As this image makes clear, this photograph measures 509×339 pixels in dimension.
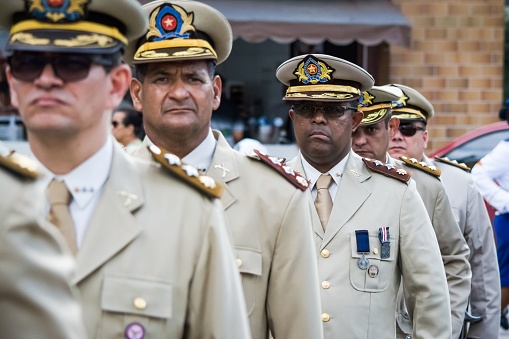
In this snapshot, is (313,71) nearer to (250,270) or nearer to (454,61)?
(250,270)

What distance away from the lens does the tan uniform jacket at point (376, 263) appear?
17.3ft

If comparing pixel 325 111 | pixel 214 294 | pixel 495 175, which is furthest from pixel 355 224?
pixel 495 175

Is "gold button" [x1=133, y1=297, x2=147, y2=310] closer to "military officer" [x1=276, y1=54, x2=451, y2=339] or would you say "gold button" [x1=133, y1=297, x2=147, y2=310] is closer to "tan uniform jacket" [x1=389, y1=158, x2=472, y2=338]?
"military officer" [x1=276, y1=54, x2=451, y2=339]

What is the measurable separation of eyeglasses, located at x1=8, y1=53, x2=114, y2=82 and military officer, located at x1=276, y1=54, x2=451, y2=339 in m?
2.53

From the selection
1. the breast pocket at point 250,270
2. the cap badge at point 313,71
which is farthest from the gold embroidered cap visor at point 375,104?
the breast pocket at point 250,270

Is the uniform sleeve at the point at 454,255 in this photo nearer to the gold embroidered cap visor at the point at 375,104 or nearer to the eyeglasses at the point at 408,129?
the gold embroidered cap visor at the point at 375,104

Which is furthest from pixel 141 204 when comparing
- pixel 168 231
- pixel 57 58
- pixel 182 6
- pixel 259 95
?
pixel 259 95

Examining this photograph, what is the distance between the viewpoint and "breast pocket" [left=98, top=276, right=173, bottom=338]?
3.08 m

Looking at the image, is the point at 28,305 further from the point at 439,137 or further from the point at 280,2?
the point at 439,137

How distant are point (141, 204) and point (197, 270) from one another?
0.23 metres

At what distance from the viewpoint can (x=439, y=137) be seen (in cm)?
1357

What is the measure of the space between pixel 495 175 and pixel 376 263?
4.71 metres

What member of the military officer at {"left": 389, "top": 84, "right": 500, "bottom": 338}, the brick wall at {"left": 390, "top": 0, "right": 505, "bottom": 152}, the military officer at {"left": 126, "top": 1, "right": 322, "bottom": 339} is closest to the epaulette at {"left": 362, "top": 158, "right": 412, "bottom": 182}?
the military officer at {"left": 126, "top": 1, "right": 322, "bottom": 339}

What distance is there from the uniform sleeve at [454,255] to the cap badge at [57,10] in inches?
154
